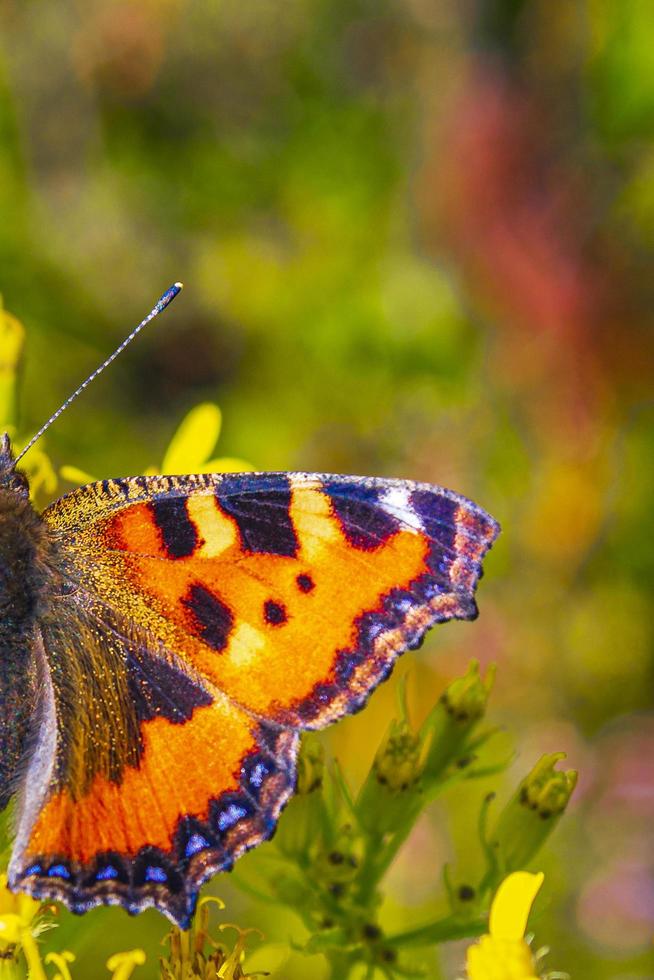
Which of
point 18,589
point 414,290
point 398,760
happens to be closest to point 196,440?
point 18,589

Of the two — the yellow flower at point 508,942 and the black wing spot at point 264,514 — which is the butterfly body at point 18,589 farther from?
the yellow flower at point 508,942

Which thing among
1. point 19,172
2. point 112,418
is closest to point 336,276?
point 112,418

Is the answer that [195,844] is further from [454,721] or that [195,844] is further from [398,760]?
[454,721]

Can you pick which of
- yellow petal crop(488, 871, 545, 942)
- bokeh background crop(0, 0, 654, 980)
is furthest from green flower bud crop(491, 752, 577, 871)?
bokeh background crop(0, 0, 654, 980)

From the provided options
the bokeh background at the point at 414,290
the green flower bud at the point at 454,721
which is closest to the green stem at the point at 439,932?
the green flower bud at the point at 454,721

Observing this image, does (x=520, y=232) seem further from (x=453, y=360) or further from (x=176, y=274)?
(x=176, y=274)

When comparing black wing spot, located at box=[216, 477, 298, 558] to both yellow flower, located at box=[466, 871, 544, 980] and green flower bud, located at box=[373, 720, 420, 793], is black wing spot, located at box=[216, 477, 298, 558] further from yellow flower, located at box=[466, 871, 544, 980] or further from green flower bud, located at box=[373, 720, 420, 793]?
yellow flower, located at box=[466, 871, 544, 980]

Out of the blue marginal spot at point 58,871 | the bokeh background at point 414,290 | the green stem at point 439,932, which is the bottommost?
the blue marginal spot at point 58,871
